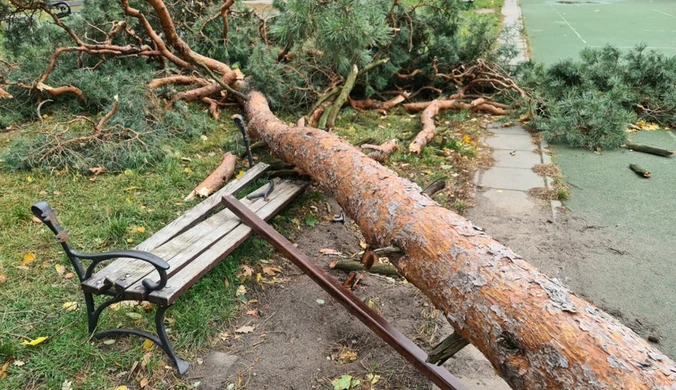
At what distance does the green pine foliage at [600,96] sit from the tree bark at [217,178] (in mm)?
3261

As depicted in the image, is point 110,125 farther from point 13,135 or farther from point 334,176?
point 334,176

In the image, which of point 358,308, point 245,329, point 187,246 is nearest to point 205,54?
point 187,246

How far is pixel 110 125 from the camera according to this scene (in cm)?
444

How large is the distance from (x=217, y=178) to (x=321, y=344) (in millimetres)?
1908

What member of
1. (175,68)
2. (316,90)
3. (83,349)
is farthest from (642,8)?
(83,349)

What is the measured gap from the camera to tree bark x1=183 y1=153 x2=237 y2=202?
377 cm

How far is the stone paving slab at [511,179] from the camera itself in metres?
4.18

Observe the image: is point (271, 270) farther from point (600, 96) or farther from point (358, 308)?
point (600, 96)

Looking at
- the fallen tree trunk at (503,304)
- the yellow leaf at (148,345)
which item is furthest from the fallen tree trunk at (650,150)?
the yellow leaf at (148,345)

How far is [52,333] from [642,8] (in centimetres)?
1745

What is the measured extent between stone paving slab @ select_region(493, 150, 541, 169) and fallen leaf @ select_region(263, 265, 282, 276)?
8.36 ft

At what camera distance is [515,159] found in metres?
4.73

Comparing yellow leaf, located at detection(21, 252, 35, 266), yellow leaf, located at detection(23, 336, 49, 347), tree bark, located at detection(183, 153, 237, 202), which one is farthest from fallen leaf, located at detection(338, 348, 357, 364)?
yellow leaf, located at detection(21, 252, 35, 266)

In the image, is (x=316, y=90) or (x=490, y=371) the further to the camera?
(x=316, y=90)
